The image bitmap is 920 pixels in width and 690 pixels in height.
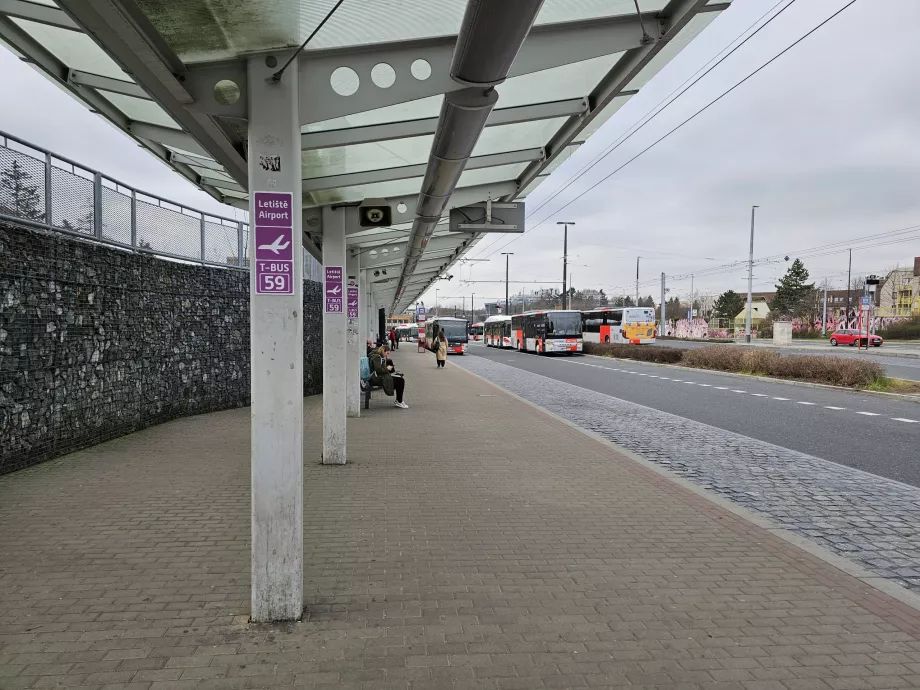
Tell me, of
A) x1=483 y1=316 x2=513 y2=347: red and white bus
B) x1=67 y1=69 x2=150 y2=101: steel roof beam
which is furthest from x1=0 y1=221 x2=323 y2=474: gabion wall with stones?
x1=483 y1=316 x2=513 y2=347: red and white bus

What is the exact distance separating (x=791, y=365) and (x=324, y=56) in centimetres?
2004

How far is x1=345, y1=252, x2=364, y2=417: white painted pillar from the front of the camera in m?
10.6

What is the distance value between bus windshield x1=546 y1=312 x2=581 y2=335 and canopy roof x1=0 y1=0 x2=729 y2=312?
1278 inches

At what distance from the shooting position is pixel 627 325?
1797 inches

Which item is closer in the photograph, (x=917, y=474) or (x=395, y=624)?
(x=395, y=624)

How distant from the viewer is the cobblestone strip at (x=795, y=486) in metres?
5.11

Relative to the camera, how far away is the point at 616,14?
13.5ft

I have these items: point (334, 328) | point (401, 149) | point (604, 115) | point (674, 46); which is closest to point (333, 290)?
point (334, 328)

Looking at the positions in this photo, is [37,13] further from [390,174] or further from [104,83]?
[390,174]

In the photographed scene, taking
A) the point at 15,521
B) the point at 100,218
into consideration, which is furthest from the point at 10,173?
the point at 15,521

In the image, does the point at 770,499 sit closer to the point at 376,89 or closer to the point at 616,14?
the point at 616,14

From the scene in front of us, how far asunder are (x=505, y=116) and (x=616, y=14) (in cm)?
172

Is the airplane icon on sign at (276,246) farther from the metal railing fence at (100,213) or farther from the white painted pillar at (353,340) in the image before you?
the white painted pillar at (353,340)

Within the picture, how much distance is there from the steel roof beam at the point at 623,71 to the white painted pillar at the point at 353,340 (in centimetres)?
386
